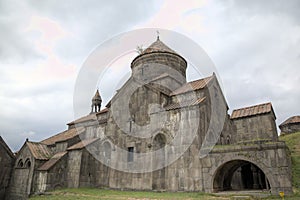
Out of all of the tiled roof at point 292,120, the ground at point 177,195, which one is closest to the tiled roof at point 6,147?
the ground at point 177,195

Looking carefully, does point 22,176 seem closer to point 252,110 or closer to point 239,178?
point 239,178

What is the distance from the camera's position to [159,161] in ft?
47.6

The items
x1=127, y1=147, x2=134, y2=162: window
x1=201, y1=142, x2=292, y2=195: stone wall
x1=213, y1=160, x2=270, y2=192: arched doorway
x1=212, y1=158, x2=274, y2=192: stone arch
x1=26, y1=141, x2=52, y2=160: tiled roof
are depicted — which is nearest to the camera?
x1=201, y1=142, x2=292, y2=195: stone wall

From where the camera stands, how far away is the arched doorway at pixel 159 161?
1398 cm

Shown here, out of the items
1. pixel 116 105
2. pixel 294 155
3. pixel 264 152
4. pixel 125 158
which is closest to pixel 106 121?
pixel 116 105

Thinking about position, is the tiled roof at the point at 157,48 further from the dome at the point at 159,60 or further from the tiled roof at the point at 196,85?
the tiled roof at the point at 196,85

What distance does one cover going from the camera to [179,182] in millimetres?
12992

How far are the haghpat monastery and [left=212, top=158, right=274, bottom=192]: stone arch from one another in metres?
0.06

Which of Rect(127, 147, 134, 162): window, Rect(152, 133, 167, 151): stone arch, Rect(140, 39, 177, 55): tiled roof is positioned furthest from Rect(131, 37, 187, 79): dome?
Rect(127, 147, 134, 162): window

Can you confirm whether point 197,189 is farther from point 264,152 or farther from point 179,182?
point 264,152

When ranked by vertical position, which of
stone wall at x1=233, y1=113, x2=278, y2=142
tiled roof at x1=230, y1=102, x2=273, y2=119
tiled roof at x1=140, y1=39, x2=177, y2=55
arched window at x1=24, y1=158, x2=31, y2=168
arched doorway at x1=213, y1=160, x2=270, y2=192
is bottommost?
arched doorway at x1=213, y1=160, x2=270, y2=192

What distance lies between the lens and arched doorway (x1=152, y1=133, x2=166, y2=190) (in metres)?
14.0

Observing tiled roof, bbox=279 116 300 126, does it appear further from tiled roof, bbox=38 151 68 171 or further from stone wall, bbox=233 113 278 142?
tiled roof, bbox=38 151 68 171

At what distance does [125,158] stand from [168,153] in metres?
3.98
